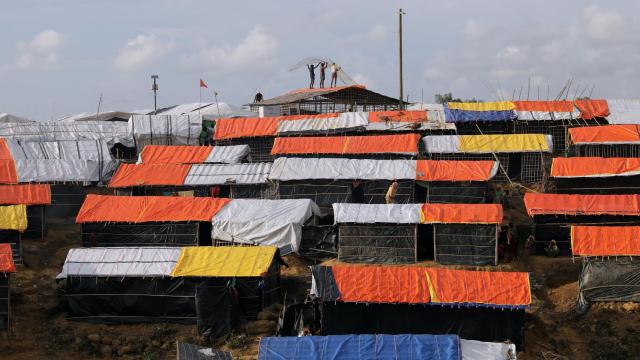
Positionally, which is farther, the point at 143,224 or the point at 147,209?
the point at 147,209

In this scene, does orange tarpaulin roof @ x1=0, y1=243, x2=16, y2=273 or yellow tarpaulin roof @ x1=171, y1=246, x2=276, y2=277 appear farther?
yellow tarpaulin roof @ x1=171, y1=246, x2=276, y2=277

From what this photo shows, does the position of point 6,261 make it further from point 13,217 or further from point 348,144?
point 348,144

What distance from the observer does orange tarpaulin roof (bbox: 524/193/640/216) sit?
25.3 m

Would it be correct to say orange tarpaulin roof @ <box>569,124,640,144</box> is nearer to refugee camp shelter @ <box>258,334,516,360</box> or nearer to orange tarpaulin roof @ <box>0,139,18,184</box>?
refugee camp shelter @ <box>258,334,516,360</box>

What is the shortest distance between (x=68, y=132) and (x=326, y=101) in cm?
1337

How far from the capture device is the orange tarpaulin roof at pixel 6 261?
68.1 feet

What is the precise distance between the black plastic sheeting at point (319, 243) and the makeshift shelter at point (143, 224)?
134 inches

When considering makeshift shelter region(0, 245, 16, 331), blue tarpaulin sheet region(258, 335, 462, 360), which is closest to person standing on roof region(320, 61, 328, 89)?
makeshift shelter region(0, 245, 16, 331)

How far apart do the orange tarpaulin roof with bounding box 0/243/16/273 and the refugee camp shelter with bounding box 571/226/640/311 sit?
16.4 metres

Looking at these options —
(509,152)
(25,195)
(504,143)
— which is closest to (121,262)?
(25,195)

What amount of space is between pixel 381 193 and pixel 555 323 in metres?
8.97

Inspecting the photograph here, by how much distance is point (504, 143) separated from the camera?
1248 inches

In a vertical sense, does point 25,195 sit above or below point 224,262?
above

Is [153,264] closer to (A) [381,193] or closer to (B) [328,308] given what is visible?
(B) [328,308]
